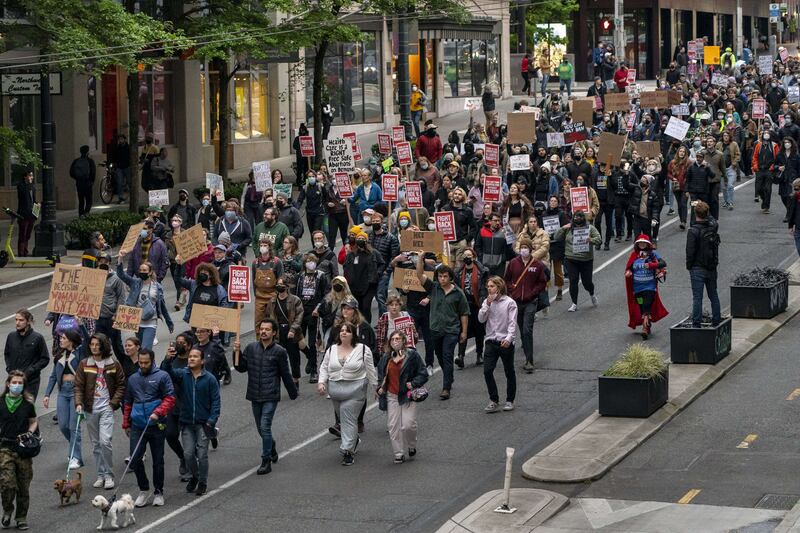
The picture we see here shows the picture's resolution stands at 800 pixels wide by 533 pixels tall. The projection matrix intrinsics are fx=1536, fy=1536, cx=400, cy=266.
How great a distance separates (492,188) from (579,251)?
12.7ft

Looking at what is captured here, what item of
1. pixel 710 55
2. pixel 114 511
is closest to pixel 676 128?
pixel 114 511

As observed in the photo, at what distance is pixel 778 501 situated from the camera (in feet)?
46.7

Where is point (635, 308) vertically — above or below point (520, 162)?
below

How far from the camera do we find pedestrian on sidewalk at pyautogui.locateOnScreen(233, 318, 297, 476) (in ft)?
51.2

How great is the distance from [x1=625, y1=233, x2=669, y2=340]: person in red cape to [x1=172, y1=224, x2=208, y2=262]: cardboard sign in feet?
20.5

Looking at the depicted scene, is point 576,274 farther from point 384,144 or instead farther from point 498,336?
point 384,144

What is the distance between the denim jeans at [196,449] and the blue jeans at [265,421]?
27.9 inches

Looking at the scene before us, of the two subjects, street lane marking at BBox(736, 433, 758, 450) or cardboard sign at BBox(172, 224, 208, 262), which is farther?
cardboard sign at BBox(172, 224, 208, 262)

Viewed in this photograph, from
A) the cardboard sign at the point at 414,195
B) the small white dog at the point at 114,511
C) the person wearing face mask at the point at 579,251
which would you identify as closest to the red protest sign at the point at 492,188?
the cardboard sign at the point at 414,195

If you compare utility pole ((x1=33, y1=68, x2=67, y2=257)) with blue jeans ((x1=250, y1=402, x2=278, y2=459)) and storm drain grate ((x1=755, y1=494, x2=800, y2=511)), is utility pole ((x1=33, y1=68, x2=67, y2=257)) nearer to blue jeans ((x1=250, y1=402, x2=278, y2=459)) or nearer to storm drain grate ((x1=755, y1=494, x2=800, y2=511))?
blue jeans ((x1=250, y1=402, x2=278, y2=459))

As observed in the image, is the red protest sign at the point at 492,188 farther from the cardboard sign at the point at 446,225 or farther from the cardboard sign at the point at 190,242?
the cardboard sign at the point at 190,242

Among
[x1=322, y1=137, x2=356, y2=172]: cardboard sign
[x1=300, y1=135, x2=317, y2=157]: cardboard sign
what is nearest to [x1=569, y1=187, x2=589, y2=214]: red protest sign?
[x1=322, y1=137, x2=356, y2=172]: cardboard sign

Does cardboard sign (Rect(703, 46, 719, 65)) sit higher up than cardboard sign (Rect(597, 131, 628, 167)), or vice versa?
cardboard sign (Rect(703, 46, 719, 65))

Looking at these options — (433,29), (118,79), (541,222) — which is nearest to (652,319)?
(541,222)
